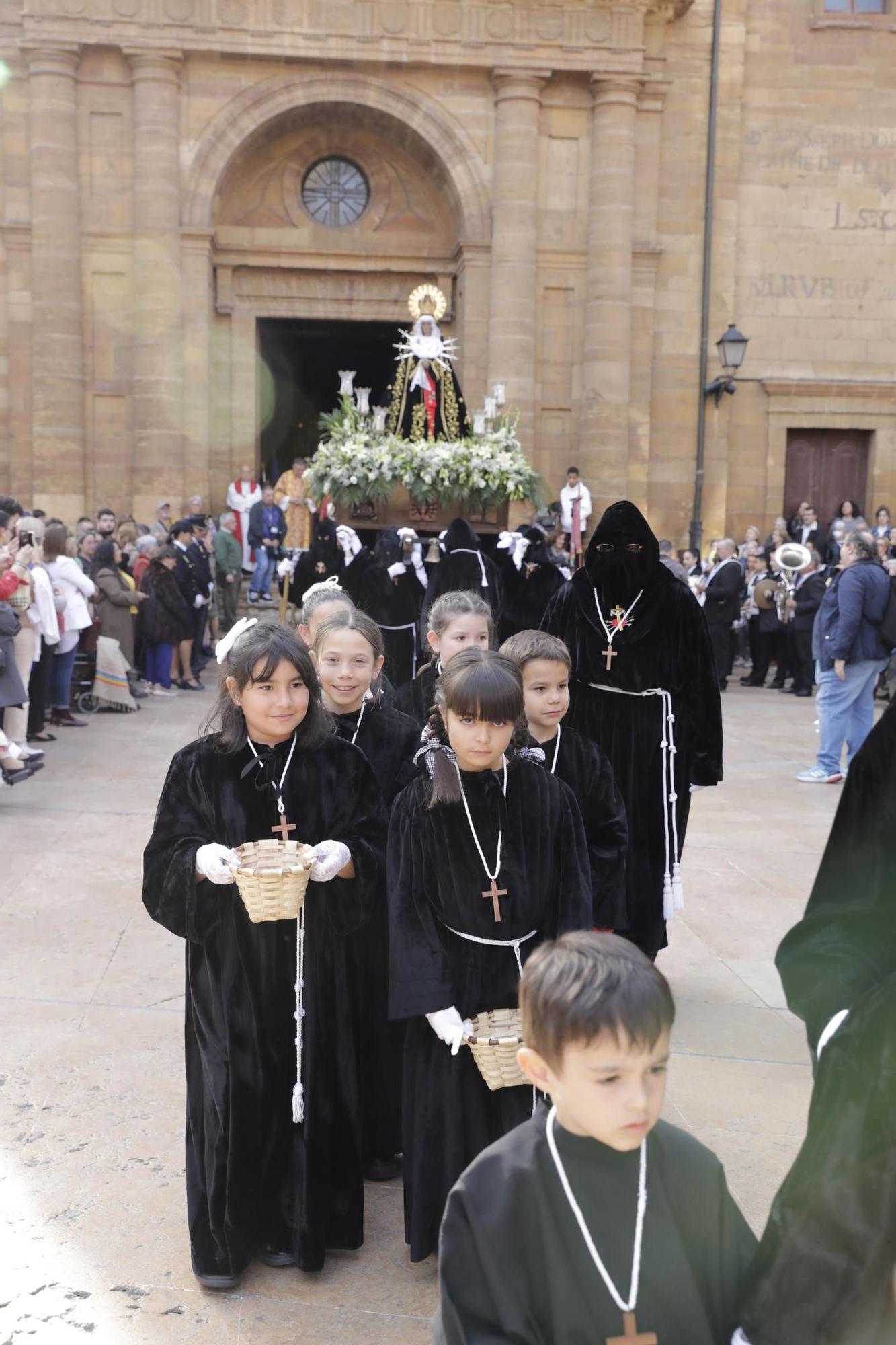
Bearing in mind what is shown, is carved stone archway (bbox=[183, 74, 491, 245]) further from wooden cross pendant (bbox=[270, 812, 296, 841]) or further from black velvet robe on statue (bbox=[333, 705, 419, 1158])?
wooden cross pendant (bbox=[270, 812, 296, 841])

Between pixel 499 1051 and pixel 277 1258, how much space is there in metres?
1.11

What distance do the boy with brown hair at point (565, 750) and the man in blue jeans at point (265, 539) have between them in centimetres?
1533

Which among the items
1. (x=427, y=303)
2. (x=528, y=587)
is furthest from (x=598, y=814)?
(x=427, y=303)

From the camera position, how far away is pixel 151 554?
560 inches

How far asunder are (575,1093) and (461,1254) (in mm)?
331

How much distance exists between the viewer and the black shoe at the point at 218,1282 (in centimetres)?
337

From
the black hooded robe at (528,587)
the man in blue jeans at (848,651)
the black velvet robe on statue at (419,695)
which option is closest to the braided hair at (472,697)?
the black velvet robe on statue at (419,695)

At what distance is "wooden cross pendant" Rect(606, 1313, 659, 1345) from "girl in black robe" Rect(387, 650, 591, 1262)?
131 cm

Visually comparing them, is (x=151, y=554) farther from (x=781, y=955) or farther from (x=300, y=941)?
(x=781, y=955)

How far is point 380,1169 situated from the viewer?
407cm

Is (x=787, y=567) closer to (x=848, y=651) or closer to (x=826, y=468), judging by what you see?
(x=848, y=651)

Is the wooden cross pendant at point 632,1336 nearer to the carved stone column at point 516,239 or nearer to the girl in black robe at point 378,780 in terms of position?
the girl in black robe at point 378,780

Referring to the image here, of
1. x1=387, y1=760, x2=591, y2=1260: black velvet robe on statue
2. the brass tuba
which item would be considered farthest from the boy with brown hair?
the brass tuba

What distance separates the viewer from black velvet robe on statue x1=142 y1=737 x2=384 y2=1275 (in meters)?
3.34
